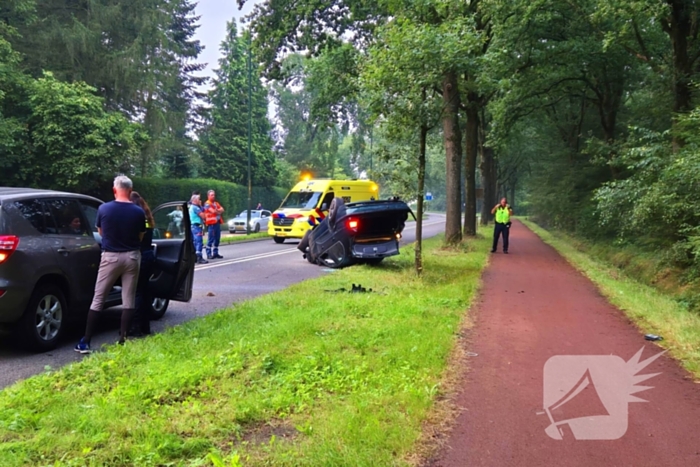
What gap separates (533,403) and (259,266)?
33.0 feet

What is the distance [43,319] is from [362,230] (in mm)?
7552

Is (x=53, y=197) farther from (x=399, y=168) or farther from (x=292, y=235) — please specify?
(x=292, y=235)

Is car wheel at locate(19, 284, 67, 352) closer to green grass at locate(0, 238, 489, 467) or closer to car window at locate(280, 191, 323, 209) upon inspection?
green grass at locate(0, 238, 489, 467)

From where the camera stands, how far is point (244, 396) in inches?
169

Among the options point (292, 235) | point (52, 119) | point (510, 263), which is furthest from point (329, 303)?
point (52, 119)

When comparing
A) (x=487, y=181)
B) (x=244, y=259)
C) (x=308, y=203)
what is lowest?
(x=244, y=259)

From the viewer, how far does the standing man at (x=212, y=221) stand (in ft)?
47.2

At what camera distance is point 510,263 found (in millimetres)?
15461

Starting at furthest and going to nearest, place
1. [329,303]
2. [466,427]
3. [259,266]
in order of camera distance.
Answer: [259,266] < [329,303] < [466,427]

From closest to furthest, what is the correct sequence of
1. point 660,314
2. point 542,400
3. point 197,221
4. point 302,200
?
point 542,400, point 660,314, point 197,221, point 302,200

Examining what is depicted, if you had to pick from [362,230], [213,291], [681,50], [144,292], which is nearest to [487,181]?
[681,50]

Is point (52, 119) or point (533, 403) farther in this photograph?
point (52, 119)

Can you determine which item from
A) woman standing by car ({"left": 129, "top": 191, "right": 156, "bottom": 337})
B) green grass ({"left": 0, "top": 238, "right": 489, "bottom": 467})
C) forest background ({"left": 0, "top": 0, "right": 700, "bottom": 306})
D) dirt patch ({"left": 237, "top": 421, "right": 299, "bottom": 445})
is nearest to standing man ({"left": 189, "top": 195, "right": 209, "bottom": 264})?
forest background ({"left": 0, "top": 0, "right": 700, "bottom": 306})

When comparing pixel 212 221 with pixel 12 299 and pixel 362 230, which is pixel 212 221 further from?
pixel 12 299
